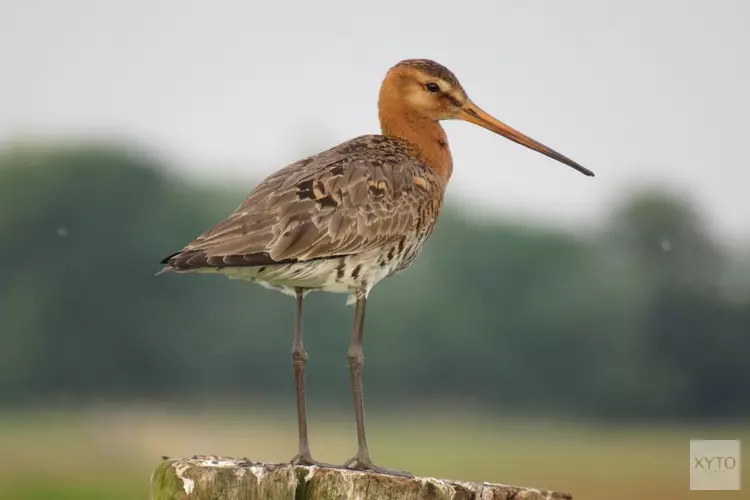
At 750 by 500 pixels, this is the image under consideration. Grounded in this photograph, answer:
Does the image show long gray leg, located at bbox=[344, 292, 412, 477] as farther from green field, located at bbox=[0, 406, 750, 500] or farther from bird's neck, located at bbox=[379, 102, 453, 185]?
green field, located at bbox=[0, 406, 750, 500]

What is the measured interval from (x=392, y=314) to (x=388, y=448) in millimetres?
23445

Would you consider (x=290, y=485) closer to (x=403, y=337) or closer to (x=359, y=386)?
(x=359, y=386)

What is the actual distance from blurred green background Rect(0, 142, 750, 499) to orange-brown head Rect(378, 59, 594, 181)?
51.7 metres

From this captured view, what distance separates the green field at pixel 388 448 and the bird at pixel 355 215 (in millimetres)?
39102

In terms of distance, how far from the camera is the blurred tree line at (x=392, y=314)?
8981cm

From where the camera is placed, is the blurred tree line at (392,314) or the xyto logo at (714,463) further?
the blurred tree line at (392,314)

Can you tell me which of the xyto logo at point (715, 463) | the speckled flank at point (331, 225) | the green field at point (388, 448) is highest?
the speckled flank at point (331, 225)

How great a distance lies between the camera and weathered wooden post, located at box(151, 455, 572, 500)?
397 inches

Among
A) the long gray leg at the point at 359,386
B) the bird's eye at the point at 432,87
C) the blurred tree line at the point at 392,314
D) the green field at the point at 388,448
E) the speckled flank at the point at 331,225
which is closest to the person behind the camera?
the speckled flank at the point at 331,225

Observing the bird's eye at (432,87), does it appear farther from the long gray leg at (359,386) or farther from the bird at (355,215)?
the long gray leg at (359,386)

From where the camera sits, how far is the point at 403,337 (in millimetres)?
92125

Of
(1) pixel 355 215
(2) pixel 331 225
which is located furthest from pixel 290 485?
(1) pixel 355 215

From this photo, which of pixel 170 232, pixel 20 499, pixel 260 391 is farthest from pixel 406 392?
pixel 20 499

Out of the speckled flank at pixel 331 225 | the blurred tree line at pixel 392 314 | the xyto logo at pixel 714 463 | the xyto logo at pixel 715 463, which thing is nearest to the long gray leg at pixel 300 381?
the speckled flank at pixel 331 225
